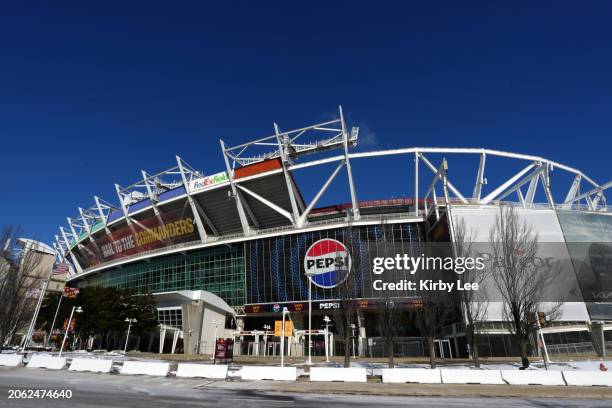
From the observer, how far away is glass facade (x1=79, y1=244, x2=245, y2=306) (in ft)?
218

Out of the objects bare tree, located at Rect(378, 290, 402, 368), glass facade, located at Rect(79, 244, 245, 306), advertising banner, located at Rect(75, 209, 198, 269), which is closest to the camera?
bare tree, located at Rect(378, 290, 402, 368)

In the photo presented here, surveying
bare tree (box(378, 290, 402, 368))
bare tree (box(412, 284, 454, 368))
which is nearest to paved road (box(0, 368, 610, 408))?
bare tree (box(378, 290, 402, 368))

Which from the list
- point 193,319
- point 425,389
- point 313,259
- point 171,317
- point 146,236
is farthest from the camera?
point 146,236

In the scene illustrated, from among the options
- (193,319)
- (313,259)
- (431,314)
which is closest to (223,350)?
(431,314)

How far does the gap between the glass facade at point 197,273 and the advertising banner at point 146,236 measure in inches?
129

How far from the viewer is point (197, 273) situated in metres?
70.7

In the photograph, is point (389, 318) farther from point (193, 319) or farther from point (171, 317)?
point (171, 317)

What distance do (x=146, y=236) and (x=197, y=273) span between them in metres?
15.4

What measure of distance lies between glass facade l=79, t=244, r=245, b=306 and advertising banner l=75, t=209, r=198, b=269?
3285 millimetres

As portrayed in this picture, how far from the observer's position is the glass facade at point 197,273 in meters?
66.4

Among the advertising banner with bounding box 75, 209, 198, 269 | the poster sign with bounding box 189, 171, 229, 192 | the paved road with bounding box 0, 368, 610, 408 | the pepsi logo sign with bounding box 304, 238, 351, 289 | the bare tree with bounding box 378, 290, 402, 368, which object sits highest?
the poster sign with bounding box 189, 171, 229, 192

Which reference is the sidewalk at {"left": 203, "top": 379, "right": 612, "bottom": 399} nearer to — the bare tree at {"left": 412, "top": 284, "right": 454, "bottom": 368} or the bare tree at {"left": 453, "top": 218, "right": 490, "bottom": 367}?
the bare tree at {"left": 453, "top": 218, "right": 490, "bottom": 367}

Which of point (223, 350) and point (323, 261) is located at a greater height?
point (323, 261)

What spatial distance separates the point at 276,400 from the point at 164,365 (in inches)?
482
